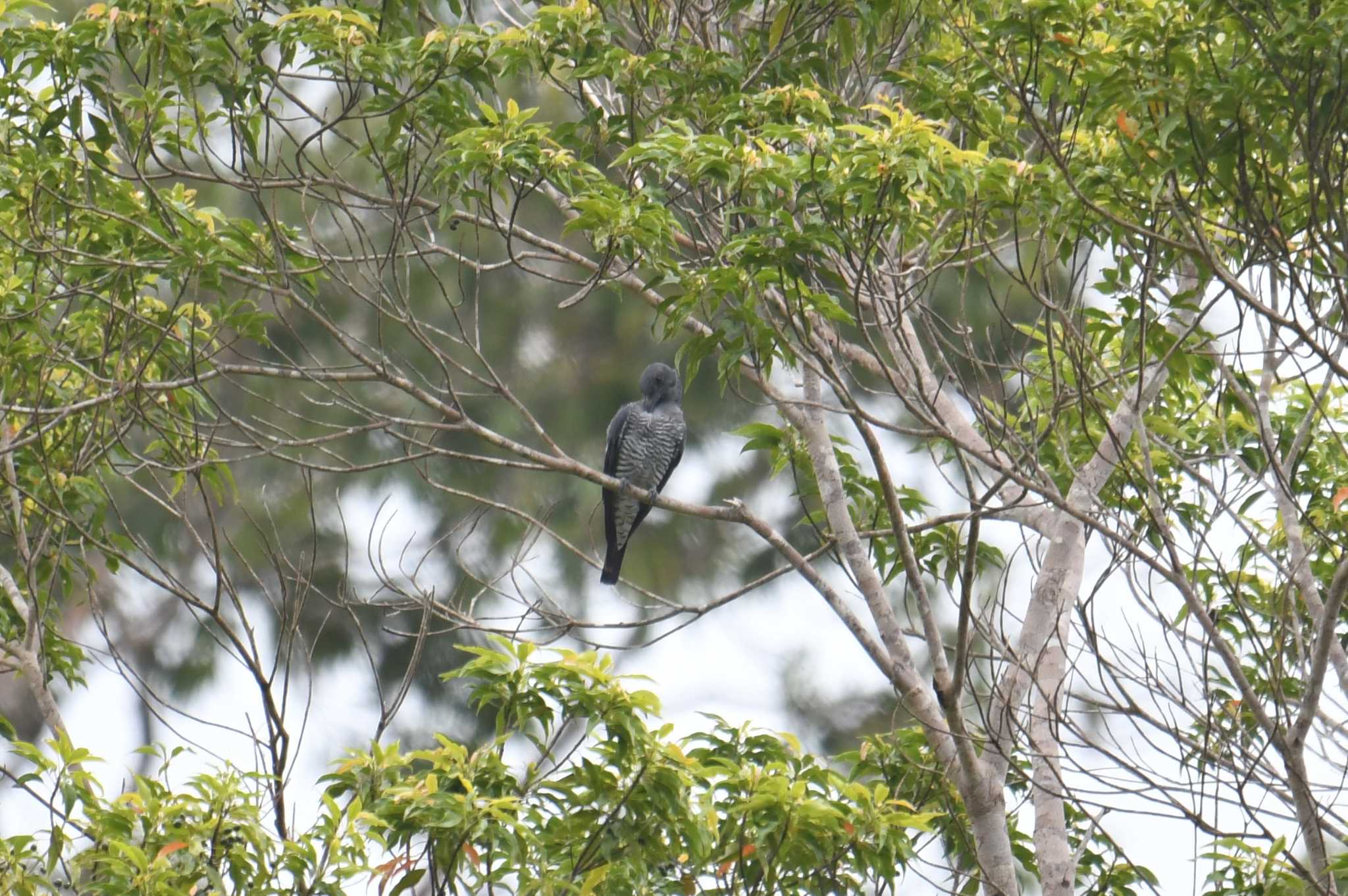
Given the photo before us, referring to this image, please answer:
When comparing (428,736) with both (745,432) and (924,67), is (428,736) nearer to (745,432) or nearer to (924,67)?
(745,432)

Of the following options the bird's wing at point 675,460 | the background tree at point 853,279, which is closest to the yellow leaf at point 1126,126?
the background tree at point 853,279

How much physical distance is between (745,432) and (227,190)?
5.78 m

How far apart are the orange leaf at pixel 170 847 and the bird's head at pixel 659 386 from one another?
163 inches

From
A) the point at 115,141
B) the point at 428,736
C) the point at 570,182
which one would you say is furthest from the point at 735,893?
the point at 428,736

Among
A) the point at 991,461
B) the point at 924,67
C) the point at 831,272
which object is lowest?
the point at 991,461

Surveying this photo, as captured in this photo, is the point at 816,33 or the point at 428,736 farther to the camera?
the point at 428,736

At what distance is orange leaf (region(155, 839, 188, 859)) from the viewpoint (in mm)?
3580

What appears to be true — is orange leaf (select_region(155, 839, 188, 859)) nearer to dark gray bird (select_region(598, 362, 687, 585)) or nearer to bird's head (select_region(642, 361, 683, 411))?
dark gray bird (select_region(598, 362, 687, 585))

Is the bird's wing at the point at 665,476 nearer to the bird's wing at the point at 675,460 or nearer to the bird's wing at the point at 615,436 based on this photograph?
the bird's wing at the point at 675,460

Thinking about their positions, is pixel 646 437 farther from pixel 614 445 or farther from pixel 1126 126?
pixel 1126 126

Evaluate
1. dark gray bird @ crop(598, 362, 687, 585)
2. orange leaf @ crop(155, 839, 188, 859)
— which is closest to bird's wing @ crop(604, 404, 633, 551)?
dark gray bird @ crop(598, 362, 687, 585)

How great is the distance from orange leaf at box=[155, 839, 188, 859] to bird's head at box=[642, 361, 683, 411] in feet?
13.6

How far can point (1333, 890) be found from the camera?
355 centimetres

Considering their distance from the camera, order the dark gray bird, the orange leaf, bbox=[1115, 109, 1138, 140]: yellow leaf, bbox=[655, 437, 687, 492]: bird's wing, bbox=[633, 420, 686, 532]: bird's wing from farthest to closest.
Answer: bbox=[655, 437, 687, 492]: bird's wing, the dark gray bird, bbox=[633, 420, 686, 532]: bird's wing, bbox=[1115, 109, 1138, 140]: yellow leaf, the orange leaf
